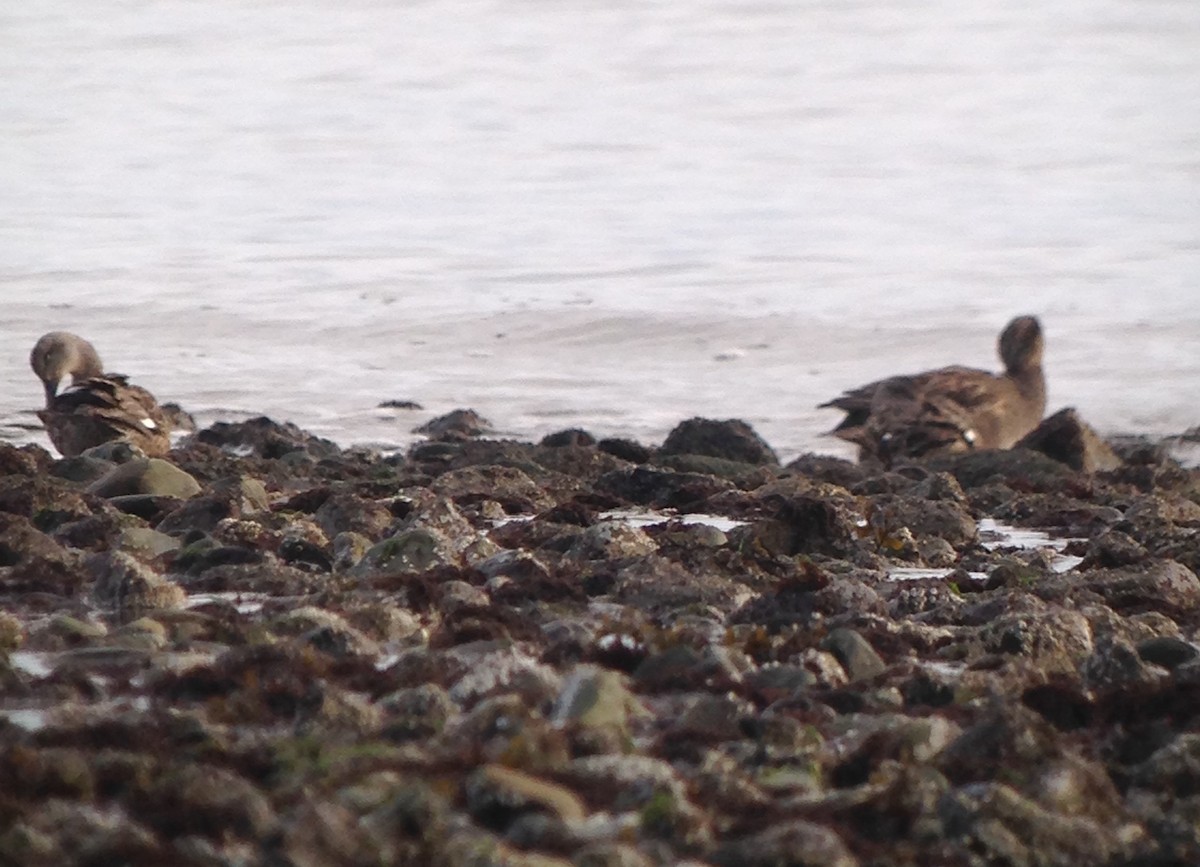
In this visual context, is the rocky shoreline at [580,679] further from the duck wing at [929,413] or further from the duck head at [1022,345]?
the duck head at [1022,345]

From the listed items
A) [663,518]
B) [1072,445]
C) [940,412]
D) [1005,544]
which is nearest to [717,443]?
[1072,445]

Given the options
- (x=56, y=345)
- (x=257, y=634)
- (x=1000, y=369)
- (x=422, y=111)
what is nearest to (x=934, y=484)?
(x=257, y=634)

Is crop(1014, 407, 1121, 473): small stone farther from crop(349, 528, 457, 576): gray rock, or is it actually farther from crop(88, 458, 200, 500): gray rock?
crop(349, 528, 457, 576): gray rock

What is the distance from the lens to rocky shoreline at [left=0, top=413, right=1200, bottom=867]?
11.1 ft

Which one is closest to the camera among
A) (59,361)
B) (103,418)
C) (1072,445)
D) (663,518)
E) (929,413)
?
(663,518)

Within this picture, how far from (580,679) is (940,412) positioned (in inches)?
327

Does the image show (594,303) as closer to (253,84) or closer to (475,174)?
(475,174)

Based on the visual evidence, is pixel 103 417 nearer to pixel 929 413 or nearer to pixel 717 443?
pixel 717 443

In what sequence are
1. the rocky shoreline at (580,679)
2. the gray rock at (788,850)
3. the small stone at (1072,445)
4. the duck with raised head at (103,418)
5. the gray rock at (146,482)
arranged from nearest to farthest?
the gray rock at (788,850) < the rocky shoreline at (580,679) < the gray rock at (146,482) < the duck with raised head at (103,418) < the small stone at (1072,445)

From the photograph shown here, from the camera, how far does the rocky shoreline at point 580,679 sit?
337 cm

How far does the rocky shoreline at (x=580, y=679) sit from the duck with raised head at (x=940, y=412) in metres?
3.78

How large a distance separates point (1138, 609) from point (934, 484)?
2.98 metres

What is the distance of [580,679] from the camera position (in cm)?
420

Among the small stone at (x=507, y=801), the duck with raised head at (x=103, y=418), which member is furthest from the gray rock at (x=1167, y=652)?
the duck with raised head at (x=103, y=418)
